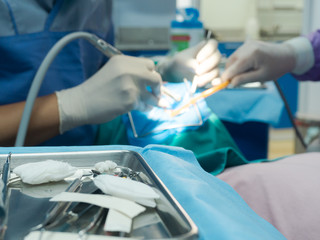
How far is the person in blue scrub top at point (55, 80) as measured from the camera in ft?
3.11

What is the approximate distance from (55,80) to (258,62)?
65 cm

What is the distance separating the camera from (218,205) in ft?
1.34

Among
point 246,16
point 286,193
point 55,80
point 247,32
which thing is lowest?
point 247,32

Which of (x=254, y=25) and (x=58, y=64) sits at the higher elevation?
(x=58, y=64)

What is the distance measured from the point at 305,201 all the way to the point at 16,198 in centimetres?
47

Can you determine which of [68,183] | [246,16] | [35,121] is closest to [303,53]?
[35,121]

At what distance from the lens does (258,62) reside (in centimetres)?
125

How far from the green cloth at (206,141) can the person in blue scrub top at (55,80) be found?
12 centimetres

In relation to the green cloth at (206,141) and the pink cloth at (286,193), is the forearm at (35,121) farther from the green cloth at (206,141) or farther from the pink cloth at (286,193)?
the pink cloth at (286,193)

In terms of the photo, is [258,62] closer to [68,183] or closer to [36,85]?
[36,85]

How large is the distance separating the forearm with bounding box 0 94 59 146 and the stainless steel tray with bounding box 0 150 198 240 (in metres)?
0.41

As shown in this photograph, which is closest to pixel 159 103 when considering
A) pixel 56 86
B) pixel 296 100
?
pixel 56 86

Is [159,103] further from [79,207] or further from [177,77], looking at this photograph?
[79,207]

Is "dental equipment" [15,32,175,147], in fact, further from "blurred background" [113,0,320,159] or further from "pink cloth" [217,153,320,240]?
"blurred background" [113,0,320,159]
